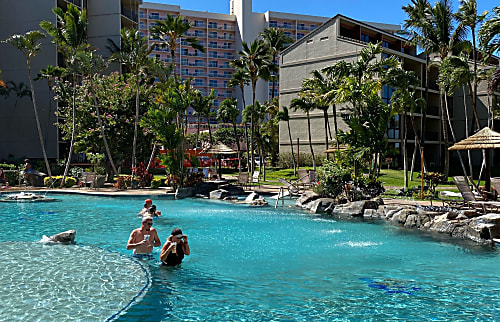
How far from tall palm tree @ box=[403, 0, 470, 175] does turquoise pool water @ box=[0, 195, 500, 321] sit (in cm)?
1650

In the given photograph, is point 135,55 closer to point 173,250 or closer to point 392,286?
point 173,250

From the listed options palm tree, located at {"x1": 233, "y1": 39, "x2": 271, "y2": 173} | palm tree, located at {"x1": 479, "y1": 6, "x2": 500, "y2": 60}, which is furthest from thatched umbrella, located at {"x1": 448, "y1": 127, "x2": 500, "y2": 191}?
palm tree, located at {"x1": 233, "y1": 39, "x2": 271, "y2": 173}

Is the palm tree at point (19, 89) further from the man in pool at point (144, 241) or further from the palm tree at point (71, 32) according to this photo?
the man in pool at point (144, 241)

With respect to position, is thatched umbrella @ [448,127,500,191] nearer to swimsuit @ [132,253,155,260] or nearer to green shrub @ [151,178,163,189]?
swimsuit @ [132,253,155,260]

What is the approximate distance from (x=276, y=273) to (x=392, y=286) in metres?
2.18

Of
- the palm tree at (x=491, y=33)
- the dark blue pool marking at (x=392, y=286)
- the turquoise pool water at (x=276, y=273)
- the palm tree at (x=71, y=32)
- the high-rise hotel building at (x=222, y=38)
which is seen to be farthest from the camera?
the high-rise hotel building at (x=222, y=38)

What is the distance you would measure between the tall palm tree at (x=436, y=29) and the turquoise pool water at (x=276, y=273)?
16.5 m

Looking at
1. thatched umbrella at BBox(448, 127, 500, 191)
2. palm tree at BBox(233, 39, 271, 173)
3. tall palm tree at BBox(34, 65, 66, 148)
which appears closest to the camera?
thatched umbrella at BBox(448, 127, 500, 191)

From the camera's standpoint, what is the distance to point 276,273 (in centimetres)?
818

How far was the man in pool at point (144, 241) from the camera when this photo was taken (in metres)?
9.12

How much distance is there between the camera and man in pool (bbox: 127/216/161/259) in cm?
912

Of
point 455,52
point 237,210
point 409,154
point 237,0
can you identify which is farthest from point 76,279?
point 237,0

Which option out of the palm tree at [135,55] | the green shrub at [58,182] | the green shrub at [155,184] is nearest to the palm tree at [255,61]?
the palm tree at [135,55]

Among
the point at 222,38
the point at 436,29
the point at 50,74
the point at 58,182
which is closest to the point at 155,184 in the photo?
the point at 58,182
